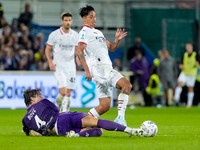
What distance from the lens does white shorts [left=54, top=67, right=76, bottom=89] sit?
13266mm

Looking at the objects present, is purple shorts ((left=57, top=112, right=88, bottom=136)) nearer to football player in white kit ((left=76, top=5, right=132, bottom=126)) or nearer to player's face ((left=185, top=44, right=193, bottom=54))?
football player in white kit ((left=76, top=5, right=132, bottom=126))

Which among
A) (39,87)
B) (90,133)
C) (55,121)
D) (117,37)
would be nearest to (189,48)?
(39,87)

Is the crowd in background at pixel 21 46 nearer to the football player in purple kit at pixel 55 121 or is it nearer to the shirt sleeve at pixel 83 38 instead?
the shirt sleeve at pixel 83 38

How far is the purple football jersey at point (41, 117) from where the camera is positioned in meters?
8.16

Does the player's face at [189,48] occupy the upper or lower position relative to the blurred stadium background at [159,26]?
lower

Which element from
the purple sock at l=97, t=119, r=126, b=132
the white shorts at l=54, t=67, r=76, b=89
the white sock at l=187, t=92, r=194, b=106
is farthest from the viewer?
the white sock at l=187, t=92, r=194, b=106

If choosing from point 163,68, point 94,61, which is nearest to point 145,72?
point 163,68

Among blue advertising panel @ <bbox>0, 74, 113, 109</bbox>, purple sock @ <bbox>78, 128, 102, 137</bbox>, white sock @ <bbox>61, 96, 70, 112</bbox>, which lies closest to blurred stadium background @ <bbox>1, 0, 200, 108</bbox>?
blue advertising panel @ <bbox>0, 74, 113, 109</bbox>

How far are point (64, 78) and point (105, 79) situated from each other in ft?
13.3

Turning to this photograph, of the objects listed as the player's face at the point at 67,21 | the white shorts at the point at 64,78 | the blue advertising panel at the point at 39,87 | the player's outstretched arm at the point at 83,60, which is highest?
the player's face at the point at 67,21

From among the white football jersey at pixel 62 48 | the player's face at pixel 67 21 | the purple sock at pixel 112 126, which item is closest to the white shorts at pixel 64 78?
the white football jersey at pixel 62 48

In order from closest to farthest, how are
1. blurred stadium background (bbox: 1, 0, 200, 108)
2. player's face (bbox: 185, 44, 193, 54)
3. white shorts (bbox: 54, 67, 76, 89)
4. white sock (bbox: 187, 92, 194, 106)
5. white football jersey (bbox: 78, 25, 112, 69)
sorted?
white football jersey (bbox: 78, 25, 112, 69) < white shorts (bbox: 54, 67, 76, 89) < player's face (bbox: 185, 44, 193, 54) < white sock (bbox: 187, 92, 194, 106) < blurred stadium background (bbox: 1, 0, 200, 108)

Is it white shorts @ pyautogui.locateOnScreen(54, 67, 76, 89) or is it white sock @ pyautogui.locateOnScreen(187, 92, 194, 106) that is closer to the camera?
white shorts @ pyautogui.locateOnScreen(54, 67, 76, 89)

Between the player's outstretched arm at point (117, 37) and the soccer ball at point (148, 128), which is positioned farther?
the player's outstretched arm at point (117, 37)
